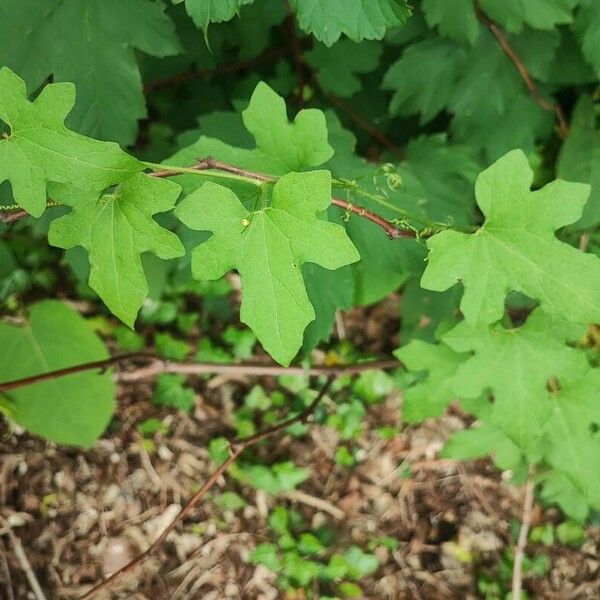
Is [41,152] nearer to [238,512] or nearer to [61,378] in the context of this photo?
[61,378]

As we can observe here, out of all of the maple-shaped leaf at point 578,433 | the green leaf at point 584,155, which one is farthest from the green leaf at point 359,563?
the green leaf at point 584,155

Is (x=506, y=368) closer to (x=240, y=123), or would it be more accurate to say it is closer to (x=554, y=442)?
(x=554, y=442)

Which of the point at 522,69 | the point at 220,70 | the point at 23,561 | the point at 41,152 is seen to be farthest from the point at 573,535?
the point at 41,152

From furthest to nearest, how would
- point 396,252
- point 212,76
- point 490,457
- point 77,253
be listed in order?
1. point 490,457
2. point 212,76
3. point 77,253
4. point 396,252

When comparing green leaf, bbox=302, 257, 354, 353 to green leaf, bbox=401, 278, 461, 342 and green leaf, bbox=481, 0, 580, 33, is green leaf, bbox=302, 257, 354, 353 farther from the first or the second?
green leaf, bbox=481, 0, 580, 33

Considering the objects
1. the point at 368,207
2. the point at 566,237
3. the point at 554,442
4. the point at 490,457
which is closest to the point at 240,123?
the point at 368,207
